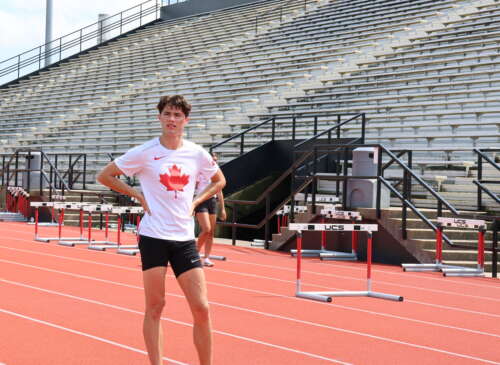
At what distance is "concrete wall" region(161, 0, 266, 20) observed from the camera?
3703cm

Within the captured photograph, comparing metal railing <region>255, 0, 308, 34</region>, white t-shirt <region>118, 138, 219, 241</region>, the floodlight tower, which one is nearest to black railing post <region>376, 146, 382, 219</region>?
white t-shirt <region>118, 138, 219, 241</region>

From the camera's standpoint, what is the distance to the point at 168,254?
4.43 metres

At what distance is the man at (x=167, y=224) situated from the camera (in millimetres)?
4352

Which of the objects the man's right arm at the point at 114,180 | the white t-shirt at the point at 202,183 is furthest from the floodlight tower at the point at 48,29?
the man's right arm at the point at 114,180

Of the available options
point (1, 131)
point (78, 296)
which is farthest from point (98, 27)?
point (78, 296)

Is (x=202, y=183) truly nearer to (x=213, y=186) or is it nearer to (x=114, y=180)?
(x=213, y=186)

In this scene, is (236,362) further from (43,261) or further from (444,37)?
(444,37)

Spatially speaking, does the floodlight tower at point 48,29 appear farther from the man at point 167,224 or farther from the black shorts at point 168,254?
the black shorts at point 168,254

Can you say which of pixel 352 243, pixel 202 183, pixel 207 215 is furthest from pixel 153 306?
pixel 352 243

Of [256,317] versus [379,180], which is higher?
[379,180]

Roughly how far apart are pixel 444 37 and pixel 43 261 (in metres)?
13.3

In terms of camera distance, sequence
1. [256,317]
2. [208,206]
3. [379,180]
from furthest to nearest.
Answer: [379,180] < [208,206] < [256,317]

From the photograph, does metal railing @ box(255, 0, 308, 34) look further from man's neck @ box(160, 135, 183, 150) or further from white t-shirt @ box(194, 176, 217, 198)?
man's neck @ box(160, 135, 183, 150)

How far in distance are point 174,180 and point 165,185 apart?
0.19ft
